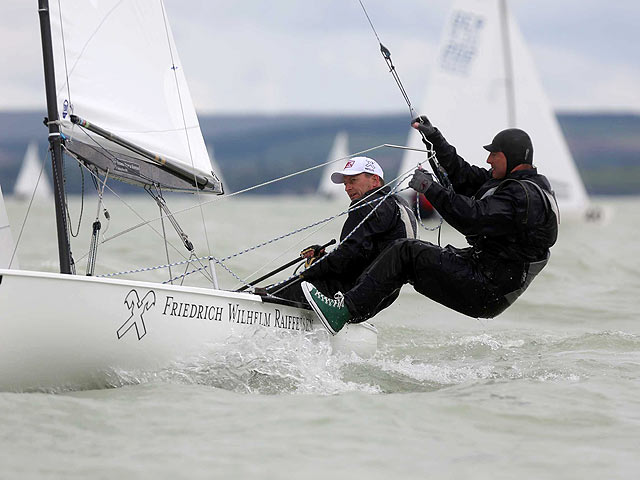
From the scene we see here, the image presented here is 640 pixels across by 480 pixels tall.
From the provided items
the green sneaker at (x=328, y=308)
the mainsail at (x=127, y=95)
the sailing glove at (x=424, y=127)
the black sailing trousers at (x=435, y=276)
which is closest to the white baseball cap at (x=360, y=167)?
the sailing glove at (x=424, y=127)

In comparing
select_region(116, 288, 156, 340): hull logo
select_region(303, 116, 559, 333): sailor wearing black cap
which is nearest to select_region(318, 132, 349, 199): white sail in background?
select_region(303, 116, 559, 333): sailor wearing black cap

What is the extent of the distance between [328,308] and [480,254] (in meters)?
0.80

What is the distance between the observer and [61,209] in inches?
162

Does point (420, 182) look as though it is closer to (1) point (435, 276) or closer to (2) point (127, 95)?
(1) point (435, 276)

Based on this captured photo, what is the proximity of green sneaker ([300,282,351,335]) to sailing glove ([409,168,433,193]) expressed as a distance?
2.04 ft

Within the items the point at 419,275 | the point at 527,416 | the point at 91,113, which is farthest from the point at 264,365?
the point at 91,113

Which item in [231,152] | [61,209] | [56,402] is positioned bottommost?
[56,402]

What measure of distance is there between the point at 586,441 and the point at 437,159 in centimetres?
189

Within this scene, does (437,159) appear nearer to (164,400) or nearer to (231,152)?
(164,400)

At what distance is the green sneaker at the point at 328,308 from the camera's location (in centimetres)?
419

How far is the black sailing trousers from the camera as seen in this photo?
4293 millimetres

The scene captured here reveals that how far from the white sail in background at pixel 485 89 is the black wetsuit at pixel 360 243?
1064 cm

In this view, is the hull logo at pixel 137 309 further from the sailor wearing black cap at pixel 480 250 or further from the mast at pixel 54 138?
the sailor wearing black cap at pixel 480 250

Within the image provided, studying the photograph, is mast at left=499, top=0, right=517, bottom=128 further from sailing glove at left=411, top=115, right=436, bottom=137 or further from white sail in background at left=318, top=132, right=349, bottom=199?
white sail in background at left=318, top=132, right=349, bottom=199
